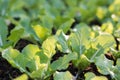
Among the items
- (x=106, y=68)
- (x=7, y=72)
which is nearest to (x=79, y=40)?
(x=106, y=68)

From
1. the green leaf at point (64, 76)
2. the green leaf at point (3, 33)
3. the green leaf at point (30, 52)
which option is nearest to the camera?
the green leaf at point (64, 76)

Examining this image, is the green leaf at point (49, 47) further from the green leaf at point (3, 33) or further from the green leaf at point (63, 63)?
the green leaf at point (3, 33)

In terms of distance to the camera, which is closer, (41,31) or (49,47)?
(49,47)

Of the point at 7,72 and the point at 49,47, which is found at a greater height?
the point at 49,47

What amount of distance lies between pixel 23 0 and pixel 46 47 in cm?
124

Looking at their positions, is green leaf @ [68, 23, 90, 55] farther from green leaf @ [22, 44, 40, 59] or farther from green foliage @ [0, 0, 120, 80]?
green leaf @ [22, 44, 40, 59]

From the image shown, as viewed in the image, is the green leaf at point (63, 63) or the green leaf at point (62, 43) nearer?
the green leaf at point (63, 63)

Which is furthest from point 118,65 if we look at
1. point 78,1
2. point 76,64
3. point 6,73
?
point 78,1

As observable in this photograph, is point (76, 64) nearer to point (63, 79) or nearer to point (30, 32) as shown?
point (63, 79)

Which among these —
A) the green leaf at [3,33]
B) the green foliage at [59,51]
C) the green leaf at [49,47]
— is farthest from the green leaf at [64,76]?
the green leaf at [3,33]

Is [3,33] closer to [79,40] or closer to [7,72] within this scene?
[7,72]

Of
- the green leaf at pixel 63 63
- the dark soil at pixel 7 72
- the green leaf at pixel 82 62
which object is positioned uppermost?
the green leaf at pixel 63 63

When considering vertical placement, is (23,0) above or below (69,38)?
below

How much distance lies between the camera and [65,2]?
2.57 metres
